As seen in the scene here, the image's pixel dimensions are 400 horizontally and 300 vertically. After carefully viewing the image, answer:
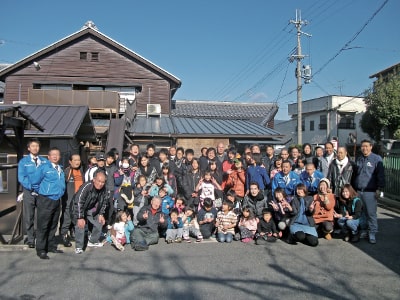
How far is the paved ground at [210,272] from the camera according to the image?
4.18 m

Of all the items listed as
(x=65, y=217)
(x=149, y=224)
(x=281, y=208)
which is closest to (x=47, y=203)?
(x=65, y=217)

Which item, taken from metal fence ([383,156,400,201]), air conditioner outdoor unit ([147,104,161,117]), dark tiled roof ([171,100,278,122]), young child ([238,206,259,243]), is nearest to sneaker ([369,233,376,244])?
young child ([238,206,259,243])

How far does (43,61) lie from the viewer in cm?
1814

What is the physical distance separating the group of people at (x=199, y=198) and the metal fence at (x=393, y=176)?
434 cm

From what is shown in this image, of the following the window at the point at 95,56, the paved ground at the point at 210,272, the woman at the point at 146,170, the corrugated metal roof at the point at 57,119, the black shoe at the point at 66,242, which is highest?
the window at the point at 95,56

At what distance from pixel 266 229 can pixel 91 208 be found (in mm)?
3243

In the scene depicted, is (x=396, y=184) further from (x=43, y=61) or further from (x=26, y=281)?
(x=43, y=61)

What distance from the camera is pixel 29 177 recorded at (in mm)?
5426

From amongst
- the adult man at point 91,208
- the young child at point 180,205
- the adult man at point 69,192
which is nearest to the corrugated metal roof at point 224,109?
the young child at point 180,205

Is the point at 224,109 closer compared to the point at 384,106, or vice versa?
the point at 384,106

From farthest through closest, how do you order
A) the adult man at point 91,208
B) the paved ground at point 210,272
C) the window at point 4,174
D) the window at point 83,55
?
1. the window at point 83,55
2. the window at point 4,174
3. the adult man at point 91,208
4. the paved ground at point 210,272

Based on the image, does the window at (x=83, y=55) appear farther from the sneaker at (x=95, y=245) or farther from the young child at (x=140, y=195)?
the sneaker at (x=95, y=245)

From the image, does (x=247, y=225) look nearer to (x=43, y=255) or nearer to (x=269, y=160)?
(x=269, y=160)

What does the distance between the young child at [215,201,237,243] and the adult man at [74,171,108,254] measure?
7.13 ft
